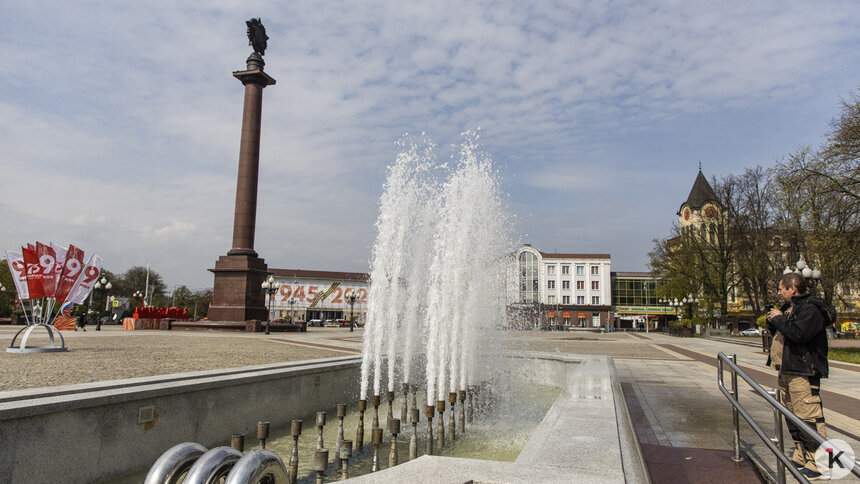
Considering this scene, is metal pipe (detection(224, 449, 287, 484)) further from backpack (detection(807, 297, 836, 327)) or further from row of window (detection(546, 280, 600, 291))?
row of window (detection(546, 280, 600, 291))

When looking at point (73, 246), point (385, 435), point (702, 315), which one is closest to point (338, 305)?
point (702, 315)

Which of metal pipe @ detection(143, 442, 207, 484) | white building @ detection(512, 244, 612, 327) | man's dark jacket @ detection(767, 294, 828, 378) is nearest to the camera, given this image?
metal pipe @ detection(143, 442, 207, 484)

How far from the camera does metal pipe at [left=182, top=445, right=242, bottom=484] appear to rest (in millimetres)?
2840

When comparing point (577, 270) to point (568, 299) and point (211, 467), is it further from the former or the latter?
point (211, 467)

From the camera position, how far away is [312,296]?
8294cm

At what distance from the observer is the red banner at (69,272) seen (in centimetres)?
1230

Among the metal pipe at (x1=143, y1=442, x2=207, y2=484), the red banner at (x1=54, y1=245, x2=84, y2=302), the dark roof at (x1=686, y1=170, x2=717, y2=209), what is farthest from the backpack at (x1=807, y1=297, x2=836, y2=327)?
the dark roof at (x1=686, y1=170, x2=717, y2=209)

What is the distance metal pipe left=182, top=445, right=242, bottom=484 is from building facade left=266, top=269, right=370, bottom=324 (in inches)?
3098

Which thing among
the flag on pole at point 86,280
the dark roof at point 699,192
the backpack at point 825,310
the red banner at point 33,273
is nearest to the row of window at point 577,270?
the dark roof at point 699,192

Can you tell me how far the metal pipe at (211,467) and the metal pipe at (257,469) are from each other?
0.72 feet

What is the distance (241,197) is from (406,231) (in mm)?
21172

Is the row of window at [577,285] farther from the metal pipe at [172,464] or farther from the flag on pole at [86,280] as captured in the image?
the metal pipe at [172,464]

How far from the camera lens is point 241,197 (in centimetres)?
2906

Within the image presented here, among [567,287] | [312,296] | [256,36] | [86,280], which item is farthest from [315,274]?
[86,280]
